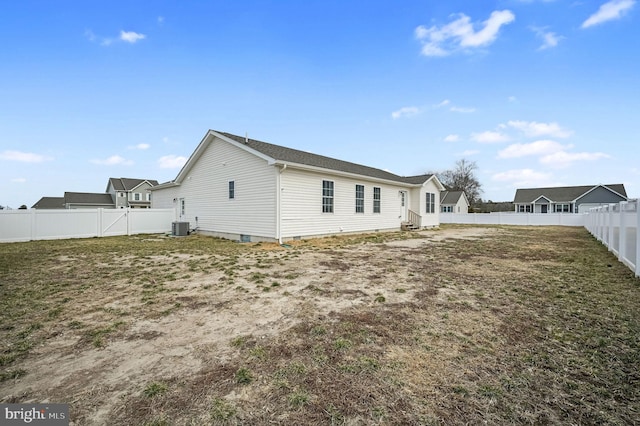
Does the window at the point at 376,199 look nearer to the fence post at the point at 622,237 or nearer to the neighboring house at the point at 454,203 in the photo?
the fence post at the point at 622,237

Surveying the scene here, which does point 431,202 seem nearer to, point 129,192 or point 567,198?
point 567,198

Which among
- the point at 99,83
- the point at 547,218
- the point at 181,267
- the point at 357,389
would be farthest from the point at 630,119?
the point at 99,83

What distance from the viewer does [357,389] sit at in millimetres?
2127

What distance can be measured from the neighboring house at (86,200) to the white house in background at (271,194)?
3842 cm

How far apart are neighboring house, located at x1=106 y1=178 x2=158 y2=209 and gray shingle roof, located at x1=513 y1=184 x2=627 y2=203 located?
60249mm

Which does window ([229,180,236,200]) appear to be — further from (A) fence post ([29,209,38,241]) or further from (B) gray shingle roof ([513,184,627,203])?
(B) gray shingle roof ([513,184,627,203])

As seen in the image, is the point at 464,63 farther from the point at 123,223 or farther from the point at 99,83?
the point at 123,223

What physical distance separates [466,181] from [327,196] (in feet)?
161

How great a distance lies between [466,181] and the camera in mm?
53156

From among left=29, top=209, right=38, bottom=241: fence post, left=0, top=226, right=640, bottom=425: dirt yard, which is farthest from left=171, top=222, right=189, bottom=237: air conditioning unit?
left=0, top=226, right=640, bottom=425: dirt yard

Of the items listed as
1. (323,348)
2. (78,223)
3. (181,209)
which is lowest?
(323,348)

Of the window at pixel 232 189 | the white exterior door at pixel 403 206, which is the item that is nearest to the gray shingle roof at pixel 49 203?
the window at pixel 232 189

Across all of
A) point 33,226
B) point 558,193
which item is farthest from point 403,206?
point 558,193

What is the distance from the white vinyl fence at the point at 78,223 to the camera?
478 inches
